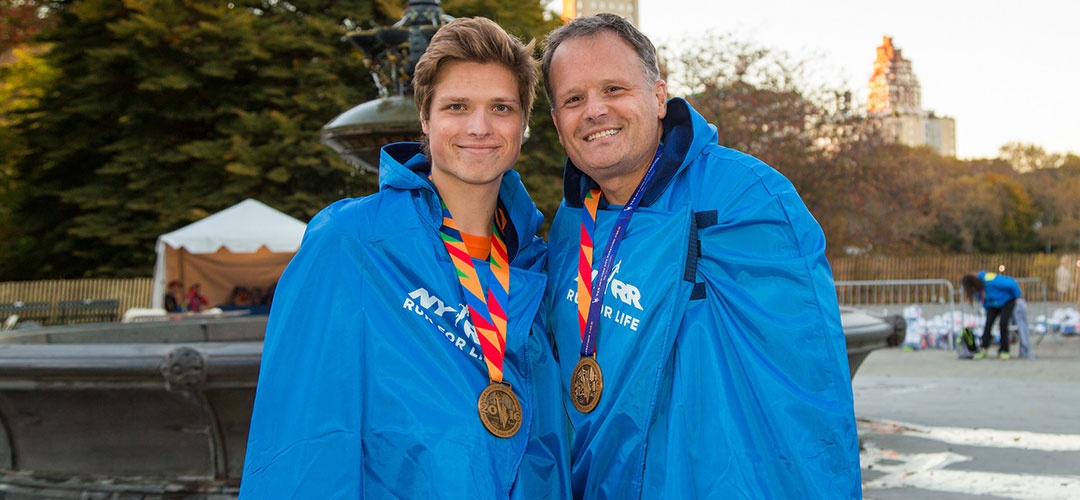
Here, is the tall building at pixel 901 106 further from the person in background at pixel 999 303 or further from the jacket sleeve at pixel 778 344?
the jacket sleeve at pixel 778 344

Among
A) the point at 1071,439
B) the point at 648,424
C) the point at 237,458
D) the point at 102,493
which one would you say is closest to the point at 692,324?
the point at 648,424

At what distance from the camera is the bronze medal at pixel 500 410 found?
2.42 m

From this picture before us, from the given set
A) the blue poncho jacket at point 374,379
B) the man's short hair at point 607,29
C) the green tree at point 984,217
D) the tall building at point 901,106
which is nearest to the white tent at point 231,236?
the man's short hair at point 607,29

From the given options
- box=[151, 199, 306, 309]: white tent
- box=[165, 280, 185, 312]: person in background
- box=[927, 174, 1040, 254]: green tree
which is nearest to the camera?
box=[151, 199, 306, 309]: white tent

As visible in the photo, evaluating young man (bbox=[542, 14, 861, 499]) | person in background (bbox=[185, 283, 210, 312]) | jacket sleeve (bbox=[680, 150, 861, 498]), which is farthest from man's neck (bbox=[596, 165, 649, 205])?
person in background (bbox=[185, 283, 210, 312])

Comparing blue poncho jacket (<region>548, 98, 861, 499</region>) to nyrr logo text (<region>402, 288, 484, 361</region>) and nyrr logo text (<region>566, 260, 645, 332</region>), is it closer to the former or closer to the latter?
nyrr logo text (<region>566, 260, 645, 332</region>)

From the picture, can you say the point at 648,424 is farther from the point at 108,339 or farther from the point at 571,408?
the point at 108,339

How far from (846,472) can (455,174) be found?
128 centimetres

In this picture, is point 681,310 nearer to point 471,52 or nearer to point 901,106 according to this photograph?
point 471,52

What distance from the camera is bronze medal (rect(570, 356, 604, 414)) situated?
262 cm

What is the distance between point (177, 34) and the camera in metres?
23.2

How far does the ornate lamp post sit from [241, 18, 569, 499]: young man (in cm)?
327

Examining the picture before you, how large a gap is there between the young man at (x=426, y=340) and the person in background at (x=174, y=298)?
15.5 m

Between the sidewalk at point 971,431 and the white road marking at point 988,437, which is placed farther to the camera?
the white road marking at point 988,437
